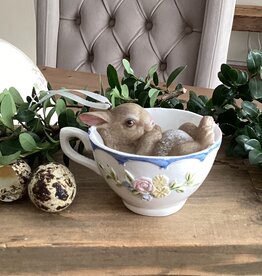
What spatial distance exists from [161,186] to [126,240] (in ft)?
0.20

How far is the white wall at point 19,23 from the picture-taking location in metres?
2.27

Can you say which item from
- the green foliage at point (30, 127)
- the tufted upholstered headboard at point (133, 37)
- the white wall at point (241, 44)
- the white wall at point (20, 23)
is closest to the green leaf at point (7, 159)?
the green foliage at point (30, 127)

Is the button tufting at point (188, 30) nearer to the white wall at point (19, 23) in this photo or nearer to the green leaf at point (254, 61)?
the green leaf at point (254, 61)

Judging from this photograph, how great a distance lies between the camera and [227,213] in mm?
574

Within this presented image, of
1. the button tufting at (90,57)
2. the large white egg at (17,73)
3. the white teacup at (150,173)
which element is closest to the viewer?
the white teacup at (150,173)

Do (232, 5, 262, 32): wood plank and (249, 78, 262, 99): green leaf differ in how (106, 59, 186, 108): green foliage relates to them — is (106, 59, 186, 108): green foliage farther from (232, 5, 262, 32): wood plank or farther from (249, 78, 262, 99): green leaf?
(232, 5, 262, 32): wood plank

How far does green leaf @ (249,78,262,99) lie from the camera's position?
643 mm

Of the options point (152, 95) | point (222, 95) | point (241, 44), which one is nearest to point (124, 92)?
point (152, 95)

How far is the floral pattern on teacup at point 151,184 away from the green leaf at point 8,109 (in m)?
0.13

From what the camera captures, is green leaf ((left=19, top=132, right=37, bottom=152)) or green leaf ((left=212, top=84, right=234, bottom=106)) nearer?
green leaf ((left=19, top=132, right=37, bottom=152))

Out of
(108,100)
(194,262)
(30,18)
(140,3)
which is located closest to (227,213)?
(194,262)

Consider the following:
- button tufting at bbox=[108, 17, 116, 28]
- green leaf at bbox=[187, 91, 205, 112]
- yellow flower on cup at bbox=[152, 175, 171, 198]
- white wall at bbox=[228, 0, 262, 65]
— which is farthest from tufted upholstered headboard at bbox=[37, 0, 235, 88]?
white wall at bbox=[228, 0, 262, 65]

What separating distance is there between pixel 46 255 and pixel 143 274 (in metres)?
0.10

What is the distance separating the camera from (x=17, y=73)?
2.41ft
